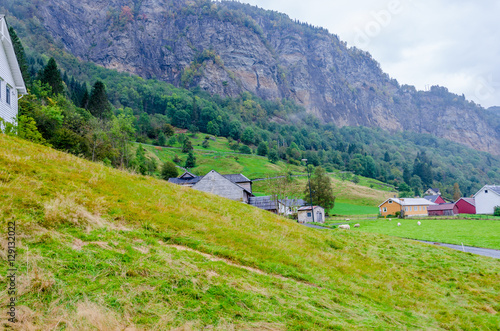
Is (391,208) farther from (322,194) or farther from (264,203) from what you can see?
(264,203)

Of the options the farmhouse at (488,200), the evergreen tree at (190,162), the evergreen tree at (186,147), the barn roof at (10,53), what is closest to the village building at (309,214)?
the farmhouse at (488,200)

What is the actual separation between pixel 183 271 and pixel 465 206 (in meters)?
98.9

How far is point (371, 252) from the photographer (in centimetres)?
1739

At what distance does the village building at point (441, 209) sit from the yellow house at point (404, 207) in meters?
1.35

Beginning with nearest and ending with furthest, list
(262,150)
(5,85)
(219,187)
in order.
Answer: (5,85), (219,187), (262,150)

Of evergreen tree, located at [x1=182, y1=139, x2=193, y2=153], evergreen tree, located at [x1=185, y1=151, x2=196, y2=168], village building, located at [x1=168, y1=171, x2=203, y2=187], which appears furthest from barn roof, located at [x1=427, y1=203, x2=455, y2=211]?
evergreen tree, located at [x1=182, y1=139, x2=193, y2=153]

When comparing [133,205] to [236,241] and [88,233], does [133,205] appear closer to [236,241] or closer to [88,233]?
[88,233]

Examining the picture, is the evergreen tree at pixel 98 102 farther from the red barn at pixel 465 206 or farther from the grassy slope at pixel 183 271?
the red barn at pixel 465 206

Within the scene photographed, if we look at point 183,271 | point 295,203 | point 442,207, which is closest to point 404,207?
point 442,207

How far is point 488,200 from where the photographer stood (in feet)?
244

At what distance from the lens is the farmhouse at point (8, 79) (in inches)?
915

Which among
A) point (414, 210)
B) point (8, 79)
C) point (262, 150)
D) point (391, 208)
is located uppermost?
point (262, 150)

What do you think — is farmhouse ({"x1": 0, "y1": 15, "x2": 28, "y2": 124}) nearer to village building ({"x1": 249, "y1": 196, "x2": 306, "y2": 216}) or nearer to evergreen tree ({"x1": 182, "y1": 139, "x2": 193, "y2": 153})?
village building ({"x1": 249, "y1": 196, "x2": 306, "y2": 216})

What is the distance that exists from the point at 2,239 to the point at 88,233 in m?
2.08
